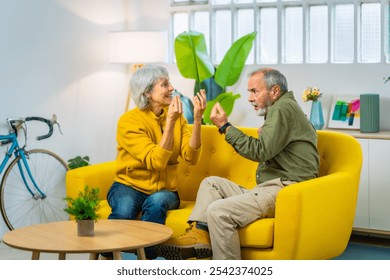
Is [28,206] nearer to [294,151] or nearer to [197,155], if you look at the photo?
[197,155]

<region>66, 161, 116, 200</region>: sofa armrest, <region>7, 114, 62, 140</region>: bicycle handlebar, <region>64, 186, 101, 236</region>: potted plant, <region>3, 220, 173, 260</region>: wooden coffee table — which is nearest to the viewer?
<region>3, 220, 173, 260</region>: wooden coffee table

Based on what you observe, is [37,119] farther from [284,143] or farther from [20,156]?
[284,143]

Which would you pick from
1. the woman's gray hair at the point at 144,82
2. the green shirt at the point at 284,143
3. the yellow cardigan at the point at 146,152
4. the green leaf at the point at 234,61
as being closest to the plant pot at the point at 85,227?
the yellow cardigan at the point at 146,152

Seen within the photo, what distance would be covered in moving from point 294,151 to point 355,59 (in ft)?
6.33

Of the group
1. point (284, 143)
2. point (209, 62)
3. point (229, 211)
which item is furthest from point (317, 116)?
point (229, 211)

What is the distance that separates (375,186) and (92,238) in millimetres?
2485

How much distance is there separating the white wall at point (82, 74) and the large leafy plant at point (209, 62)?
220 mm

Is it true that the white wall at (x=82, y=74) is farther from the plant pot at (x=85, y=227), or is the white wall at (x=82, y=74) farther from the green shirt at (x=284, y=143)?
the plant pot at (x=85, y=227)

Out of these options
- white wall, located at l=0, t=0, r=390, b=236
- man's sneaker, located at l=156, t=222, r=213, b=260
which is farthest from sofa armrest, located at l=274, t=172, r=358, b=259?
white wall, located at l=0, t=0, r=390, b=236

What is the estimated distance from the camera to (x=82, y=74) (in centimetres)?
643

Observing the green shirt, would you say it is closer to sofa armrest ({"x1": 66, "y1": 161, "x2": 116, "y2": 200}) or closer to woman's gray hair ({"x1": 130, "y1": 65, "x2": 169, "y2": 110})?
woman's gray hair ({"x1": 130, "y1": 65, "x2": 169, "y2": 110})

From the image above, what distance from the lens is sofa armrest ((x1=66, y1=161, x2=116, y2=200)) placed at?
15.8 feet

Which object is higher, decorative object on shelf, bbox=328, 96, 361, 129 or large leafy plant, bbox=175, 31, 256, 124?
large leafy plant, bbox=175, 31, 256, 124

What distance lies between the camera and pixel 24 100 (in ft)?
19.2
